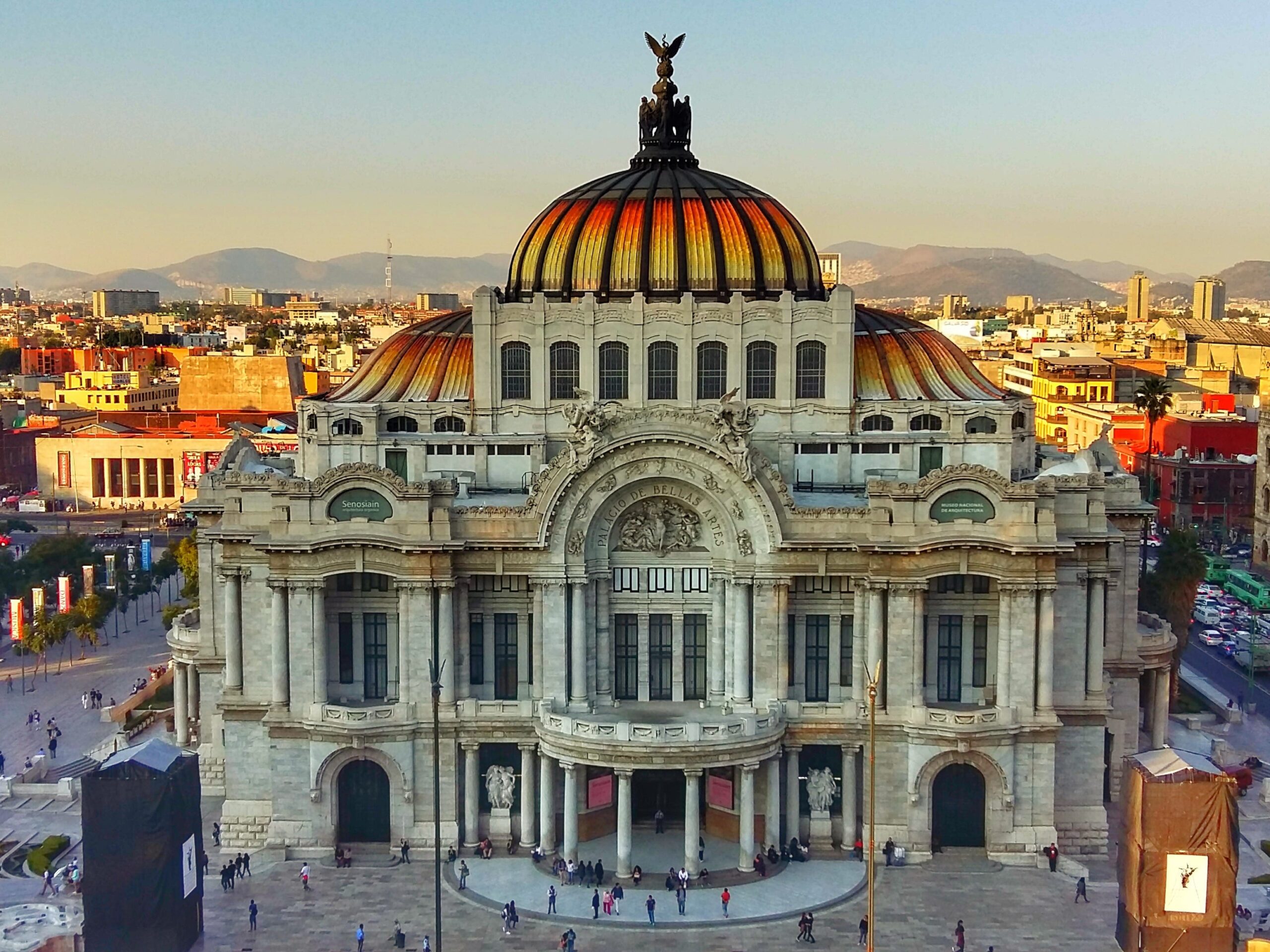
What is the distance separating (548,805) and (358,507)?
1532 cm

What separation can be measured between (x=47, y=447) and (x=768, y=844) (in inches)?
5501

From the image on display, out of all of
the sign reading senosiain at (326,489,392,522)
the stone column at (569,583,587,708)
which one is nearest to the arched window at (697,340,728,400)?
the stone column at (569,583,587,708)

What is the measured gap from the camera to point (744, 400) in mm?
73250

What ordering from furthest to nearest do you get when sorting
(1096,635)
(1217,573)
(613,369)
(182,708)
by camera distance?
(1217,573), (182,708), (613,369), (1096,635)

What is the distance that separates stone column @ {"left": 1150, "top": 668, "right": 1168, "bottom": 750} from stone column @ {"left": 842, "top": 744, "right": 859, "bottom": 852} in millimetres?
19782

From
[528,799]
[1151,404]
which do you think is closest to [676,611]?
[528,799]

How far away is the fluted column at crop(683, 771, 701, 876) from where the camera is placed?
210ft

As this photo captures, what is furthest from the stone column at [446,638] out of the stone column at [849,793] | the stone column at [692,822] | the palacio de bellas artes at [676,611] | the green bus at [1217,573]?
the green bus at [1217,573]

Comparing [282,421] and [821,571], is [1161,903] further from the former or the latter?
[282,421]

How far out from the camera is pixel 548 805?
6688 cm

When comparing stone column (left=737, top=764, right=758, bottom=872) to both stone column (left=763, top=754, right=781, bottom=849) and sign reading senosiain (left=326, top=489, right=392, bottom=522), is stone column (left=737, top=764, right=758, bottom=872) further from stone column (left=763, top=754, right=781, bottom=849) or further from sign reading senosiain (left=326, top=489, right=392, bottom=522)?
sign reading senosiain (left=326, top=489, right=392, bottom=522)

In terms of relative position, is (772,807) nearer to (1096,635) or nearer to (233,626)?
(1096,635)

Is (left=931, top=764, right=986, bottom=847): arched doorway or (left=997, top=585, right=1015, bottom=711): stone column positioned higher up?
(left=997, top=585, right=1015, bottom=711): stone column

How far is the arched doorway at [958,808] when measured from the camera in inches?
2680
